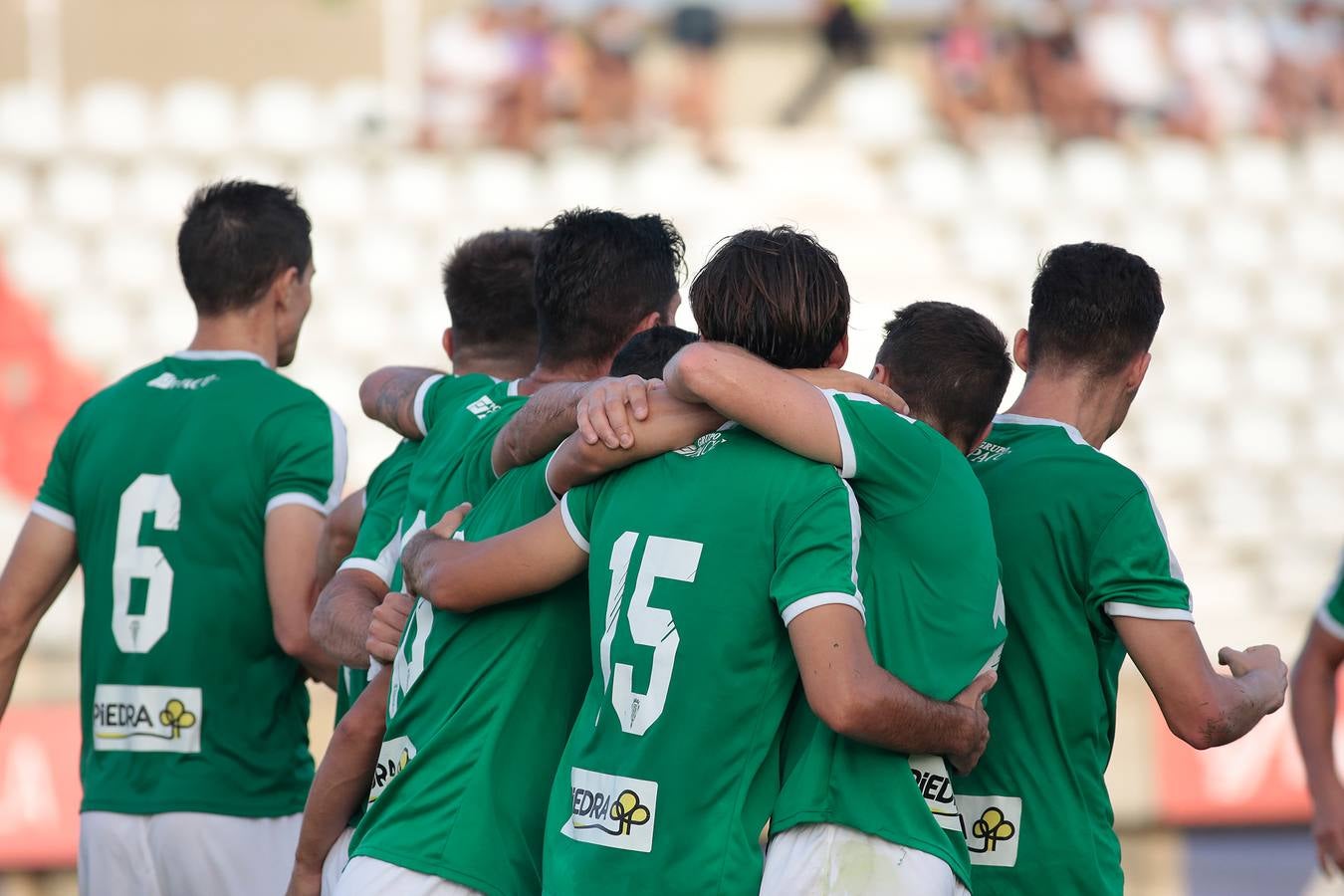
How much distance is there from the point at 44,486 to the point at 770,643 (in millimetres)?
2295

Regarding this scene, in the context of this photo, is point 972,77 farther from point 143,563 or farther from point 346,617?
point 346,617

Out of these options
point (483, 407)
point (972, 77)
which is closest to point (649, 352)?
point (483, 407)

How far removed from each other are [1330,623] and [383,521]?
263cm

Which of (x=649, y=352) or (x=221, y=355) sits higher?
(x=649, y=352)

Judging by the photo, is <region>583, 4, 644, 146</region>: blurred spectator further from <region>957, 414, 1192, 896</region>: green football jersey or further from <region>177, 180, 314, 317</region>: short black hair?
<region>957, 414, 1192, 896</region>: green football jersey

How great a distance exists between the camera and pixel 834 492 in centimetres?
262

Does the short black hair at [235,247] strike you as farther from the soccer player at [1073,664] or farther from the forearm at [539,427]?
the soccer player at [1073,664]

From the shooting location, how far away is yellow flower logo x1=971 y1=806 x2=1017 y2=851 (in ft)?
9.99

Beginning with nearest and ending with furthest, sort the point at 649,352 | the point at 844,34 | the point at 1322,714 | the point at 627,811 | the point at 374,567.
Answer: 1. the point at 627,811
2. the point at 649,352
3. the point at 374,567
4. the point at 1322,714
5. the point at 844,34

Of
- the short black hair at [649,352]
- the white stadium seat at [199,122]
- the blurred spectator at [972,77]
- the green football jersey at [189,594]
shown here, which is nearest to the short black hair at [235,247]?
the green football jersey at [189,594]

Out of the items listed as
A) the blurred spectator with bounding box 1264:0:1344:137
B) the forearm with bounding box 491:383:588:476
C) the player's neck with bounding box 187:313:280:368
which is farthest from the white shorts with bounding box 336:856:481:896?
the blurred spectator with bounding box 1264:0:1344:137

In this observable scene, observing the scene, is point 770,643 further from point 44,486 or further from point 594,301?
point 44,486

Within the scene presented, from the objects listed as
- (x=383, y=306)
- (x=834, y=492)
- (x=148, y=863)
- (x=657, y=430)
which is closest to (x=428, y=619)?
(x=657, y=430)

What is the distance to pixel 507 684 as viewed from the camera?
9.63 feet
